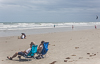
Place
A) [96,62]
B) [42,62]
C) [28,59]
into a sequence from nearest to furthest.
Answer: [96,62] → [42,62] → [28,59]

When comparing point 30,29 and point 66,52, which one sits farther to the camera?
point 30,29

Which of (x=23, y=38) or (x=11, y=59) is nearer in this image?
(x=11, y=59)

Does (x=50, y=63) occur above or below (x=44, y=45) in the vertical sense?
below

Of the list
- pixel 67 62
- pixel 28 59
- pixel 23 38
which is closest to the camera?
pixel 67 62

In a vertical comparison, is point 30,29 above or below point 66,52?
above

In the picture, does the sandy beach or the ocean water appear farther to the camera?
the ocean water

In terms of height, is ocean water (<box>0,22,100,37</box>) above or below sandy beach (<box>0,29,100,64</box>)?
above

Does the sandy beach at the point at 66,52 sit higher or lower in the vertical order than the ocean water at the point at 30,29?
lower

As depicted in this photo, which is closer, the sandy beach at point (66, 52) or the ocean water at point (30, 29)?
the sandy beach at point (66, 52)

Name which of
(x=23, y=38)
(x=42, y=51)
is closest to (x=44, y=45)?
(x=42, y=51)

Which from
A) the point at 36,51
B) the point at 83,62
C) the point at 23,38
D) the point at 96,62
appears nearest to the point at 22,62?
the point at 36,51

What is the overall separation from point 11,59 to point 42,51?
157 cm

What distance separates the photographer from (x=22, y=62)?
767 centimetres

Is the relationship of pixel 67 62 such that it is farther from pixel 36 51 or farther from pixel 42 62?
pixel 36 51
